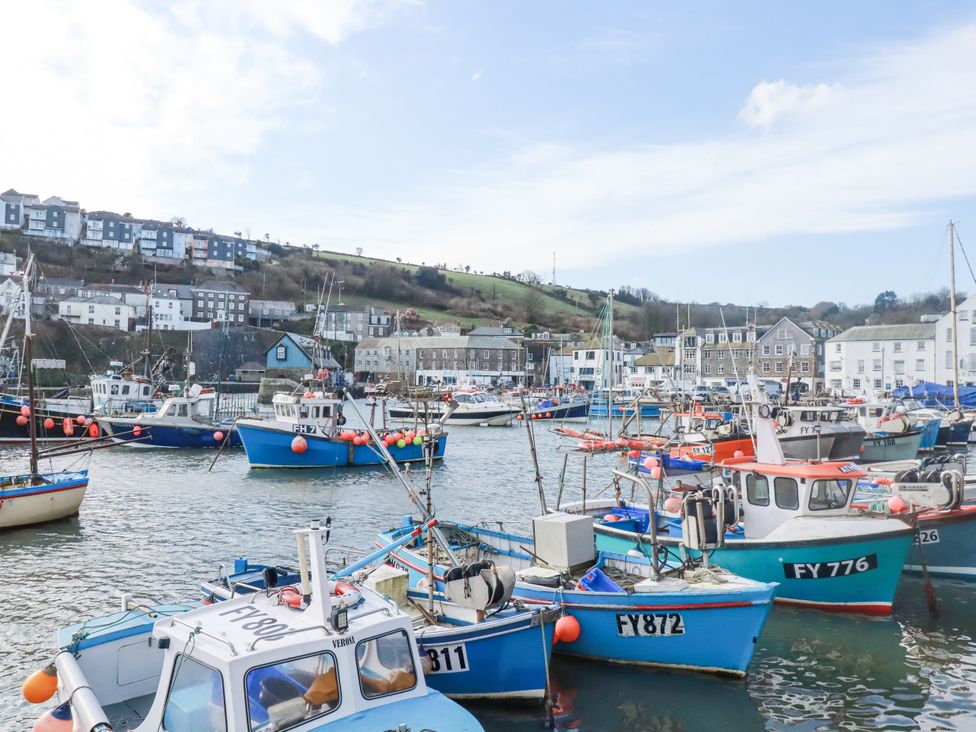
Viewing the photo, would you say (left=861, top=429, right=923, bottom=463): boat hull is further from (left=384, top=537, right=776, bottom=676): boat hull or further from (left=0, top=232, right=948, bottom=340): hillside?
(left=0, top=232, right=948, bottom=340): hillside

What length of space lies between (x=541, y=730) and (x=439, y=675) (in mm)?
1551

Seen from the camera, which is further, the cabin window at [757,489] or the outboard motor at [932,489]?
the outboard motor at [932,489]

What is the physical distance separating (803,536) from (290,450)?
26.6m

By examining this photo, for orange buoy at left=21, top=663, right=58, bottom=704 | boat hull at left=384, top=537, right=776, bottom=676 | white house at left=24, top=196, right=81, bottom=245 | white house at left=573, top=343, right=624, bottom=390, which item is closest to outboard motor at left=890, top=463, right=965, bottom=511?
boat hull at left=384, top=537, right=776, bottom=676

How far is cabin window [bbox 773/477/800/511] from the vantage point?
1518 centimetres

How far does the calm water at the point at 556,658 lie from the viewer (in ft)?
35.3

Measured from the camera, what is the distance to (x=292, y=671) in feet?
22.4

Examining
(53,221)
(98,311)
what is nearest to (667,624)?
(98,311)

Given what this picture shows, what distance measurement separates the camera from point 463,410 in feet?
218

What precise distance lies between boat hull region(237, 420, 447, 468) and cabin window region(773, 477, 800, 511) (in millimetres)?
22841

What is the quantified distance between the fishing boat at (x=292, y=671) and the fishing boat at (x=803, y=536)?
7.69 metres

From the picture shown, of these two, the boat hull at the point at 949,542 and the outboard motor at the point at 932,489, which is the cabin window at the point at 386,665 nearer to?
the outboard motor at the point at 932,489

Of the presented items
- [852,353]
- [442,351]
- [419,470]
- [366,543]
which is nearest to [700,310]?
[442,351]

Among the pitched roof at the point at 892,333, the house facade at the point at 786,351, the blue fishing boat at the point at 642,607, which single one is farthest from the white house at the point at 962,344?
the blue fishing boat at the point at 642,607
